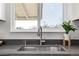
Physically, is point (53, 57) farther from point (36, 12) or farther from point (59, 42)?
point (36, 12)

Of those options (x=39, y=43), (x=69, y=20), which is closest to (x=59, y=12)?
(x=69, y=20)

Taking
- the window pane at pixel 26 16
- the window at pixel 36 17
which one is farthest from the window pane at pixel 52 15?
the window pane at pixel 26 16

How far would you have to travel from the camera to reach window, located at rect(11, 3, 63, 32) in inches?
83.1

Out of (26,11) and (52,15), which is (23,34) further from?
(52,15)

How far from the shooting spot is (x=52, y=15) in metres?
2.12

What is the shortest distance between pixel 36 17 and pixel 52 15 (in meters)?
0.22

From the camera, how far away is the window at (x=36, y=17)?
211cm

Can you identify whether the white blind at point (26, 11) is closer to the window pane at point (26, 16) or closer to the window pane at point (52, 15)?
the window pane at point (26, 16)

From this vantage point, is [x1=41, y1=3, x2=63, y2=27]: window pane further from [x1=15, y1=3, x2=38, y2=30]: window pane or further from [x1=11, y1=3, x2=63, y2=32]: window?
[x1=15, y1=3, x2=38, y2=30]: window pane

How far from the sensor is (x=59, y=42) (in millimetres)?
2053

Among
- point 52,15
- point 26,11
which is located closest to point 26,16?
point 26,11

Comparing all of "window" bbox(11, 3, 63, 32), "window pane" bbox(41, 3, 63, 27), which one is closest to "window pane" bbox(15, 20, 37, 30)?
"window" bbox(11, 3, 63, 32)

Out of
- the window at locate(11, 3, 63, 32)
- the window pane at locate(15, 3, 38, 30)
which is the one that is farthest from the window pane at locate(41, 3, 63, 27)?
the window pane at locate(15, 3, 38, 30)

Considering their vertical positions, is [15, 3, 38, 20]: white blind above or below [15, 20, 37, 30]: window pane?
above
